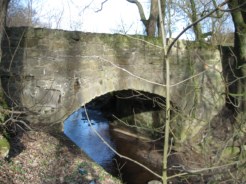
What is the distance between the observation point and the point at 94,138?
32.3 ft

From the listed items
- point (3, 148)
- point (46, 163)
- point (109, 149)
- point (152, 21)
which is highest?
point (152, 21)

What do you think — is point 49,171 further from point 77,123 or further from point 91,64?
point 77,123

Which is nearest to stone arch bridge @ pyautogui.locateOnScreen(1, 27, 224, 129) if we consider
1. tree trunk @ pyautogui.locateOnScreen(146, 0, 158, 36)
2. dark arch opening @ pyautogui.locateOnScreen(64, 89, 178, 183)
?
dark arch opening @ pyautogui.locateOnScreen(64, 89, 178, 183)

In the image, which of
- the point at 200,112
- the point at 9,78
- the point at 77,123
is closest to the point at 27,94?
the point at 9,78

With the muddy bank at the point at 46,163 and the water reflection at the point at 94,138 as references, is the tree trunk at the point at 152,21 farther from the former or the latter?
the muddy bank at the point at 46,163

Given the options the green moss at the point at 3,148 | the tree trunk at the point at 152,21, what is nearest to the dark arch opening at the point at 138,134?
the tree trunk at the point at 152,21

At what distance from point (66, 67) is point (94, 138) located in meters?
3.74

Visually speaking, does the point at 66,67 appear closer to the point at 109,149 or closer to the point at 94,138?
the point at 109,149

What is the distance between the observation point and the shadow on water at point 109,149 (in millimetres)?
6898

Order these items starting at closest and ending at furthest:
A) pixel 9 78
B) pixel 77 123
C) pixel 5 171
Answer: pixel 5 171
pixel 9 78
pixel 77 123

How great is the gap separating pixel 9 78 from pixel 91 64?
5.18ft

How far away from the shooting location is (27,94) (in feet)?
20.9

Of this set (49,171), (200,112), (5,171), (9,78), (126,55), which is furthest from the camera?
(200,112)

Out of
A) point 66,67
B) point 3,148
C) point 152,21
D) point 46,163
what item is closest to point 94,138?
point 66,67
